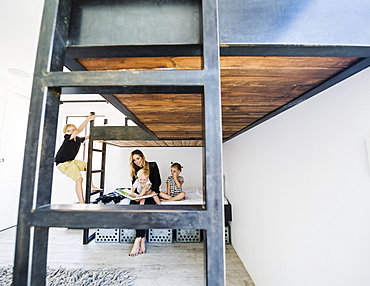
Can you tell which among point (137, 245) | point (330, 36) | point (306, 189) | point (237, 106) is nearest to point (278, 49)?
point (330, 36)

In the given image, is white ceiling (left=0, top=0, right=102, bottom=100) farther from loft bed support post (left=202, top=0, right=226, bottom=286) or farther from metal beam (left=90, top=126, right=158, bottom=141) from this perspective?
loft bed support post (left=202, top=0, right=226, bottom=286)

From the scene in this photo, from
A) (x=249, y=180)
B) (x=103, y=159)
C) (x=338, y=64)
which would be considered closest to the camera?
(x=338, y=64)

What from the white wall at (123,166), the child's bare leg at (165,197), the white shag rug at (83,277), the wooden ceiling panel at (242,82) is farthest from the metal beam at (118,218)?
the white wall at (123,166)

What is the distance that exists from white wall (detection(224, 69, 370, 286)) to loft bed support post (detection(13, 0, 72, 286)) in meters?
1.05

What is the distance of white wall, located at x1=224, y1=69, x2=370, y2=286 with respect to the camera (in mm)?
731

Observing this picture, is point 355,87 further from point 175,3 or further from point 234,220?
point 234,220

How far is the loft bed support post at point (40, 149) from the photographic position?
0.39m

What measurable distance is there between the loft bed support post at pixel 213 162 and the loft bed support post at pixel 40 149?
376mm

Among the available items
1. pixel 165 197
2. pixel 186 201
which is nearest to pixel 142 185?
pixel 165 197

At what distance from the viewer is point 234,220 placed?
2.56 meters

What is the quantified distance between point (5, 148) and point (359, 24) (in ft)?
15.4

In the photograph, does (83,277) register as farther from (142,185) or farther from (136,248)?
(142,185)

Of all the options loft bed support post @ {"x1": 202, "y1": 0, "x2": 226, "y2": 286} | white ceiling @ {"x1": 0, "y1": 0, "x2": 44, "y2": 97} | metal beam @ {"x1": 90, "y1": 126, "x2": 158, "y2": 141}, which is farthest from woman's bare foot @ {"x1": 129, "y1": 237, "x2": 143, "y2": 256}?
white ceiling @ {"x1": 0, "y1": 0, "x2": 44, "y2": 97}

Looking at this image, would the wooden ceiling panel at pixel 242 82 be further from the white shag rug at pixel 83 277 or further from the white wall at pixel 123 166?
the white wall at pixel 123 166
